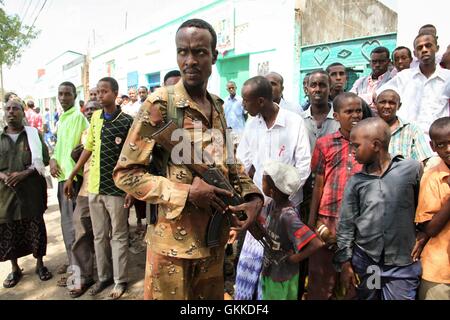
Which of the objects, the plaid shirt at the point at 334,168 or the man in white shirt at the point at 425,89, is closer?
the plaid shirt at the point at 334,168

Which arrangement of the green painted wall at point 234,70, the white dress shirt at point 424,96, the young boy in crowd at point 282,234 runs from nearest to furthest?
the young boy in crowd at point 282,234 → the white dress shirt at point 424,96 → the green painted wall at point 234,70

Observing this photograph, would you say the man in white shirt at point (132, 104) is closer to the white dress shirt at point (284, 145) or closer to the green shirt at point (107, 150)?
the green shirt at point (107, 150)

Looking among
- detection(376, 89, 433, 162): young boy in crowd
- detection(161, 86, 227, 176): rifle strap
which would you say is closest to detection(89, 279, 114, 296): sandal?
detection(161, 86, 227, 176): rifle strap

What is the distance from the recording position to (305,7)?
7.79 m

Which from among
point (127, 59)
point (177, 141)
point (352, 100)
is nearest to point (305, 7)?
point (352, 100)

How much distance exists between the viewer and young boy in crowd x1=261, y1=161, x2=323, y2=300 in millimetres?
2135

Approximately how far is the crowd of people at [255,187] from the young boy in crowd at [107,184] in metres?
0.01

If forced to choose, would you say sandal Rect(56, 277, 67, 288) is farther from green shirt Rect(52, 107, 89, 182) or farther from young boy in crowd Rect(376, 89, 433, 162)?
young boy in crowd Rect(376, 89, 433, 162)

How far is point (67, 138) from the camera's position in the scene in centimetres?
346

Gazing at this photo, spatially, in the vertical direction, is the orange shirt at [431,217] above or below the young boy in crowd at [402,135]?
below

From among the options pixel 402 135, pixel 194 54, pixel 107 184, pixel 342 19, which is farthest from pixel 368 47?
pixel 194 54

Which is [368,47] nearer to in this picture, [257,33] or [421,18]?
[421,18]

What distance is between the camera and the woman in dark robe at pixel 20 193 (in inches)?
131

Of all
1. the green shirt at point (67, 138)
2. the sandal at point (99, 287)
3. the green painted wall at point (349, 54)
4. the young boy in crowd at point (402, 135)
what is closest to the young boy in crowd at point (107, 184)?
the sandal at point (99, 287)
